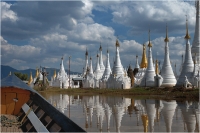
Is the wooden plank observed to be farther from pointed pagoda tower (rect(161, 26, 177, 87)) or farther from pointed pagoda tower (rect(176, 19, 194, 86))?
pointed pagoda tower (rect(161, 26, 177, 87))

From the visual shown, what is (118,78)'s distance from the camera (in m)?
43.5

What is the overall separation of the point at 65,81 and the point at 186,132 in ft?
174

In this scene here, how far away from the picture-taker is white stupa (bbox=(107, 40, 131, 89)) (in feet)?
139

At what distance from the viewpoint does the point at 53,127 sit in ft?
23.9

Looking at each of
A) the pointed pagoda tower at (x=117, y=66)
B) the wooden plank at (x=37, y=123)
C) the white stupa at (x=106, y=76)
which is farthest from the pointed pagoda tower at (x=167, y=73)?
the wooden plank at (x=37, y=123)

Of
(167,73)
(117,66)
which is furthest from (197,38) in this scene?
(117,66)

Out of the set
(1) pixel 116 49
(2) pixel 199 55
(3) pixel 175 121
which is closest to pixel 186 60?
(2) pixel 199 55

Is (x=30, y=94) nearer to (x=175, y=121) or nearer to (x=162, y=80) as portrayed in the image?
(x=175, y=121)

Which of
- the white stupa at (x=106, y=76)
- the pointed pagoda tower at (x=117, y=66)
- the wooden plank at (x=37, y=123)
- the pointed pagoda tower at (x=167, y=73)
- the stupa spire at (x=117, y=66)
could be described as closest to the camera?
the wooden plank at (x=37, y=123)

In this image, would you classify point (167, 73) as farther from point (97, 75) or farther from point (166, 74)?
point (97, 75)

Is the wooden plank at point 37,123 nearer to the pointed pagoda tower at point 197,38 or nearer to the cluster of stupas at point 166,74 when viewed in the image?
the cluster of stupas at point 166,74

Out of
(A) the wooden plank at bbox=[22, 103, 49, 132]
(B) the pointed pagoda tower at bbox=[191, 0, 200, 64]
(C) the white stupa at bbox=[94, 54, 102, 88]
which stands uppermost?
(B) the pointed pagoda tower at bbox=[191, 0, 200, 64]

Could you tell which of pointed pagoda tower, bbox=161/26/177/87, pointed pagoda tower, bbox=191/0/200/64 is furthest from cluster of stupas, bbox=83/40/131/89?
pointed pagoda tower, bbox=191/0/200/64

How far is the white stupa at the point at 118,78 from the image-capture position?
139ft
